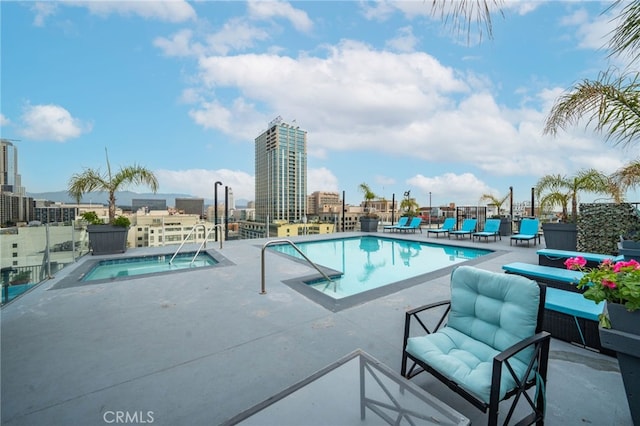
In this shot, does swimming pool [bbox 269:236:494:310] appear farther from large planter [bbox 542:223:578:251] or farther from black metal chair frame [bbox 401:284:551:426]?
black metal chair frame [bbox 401:284:551:426]

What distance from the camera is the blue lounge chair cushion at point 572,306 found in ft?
Result: 7.12

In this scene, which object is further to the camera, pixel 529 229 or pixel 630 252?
pixel 529 229

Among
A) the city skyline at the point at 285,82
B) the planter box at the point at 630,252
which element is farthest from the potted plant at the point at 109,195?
the planter box at the point at 630,252

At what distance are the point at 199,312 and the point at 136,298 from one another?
47.1 inches

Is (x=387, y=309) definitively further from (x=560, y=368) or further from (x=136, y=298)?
(x=136, y=298)

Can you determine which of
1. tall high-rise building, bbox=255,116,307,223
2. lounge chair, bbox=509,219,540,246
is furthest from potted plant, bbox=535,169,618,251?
tall high-rise building, bbox=255,116,307,223

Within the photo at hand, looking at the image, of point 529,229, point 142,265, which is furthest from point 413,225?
point 142,265

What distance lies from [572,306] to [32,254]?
23.1 feet

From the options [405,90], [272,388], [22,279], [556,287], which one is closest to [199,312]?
[272,388]

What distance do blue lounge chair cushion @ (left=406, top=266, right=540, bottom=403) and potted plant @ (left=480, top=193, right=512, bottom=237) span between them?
1102 cm

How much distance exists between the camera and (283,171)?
79.0ft

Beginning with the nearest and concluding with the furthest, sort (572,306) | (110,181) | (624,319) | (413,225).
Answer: (624,319) < (572,306) < (110,181) < (413,225)

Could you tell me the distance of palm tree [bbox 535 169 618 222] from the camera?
5980 millimetres
